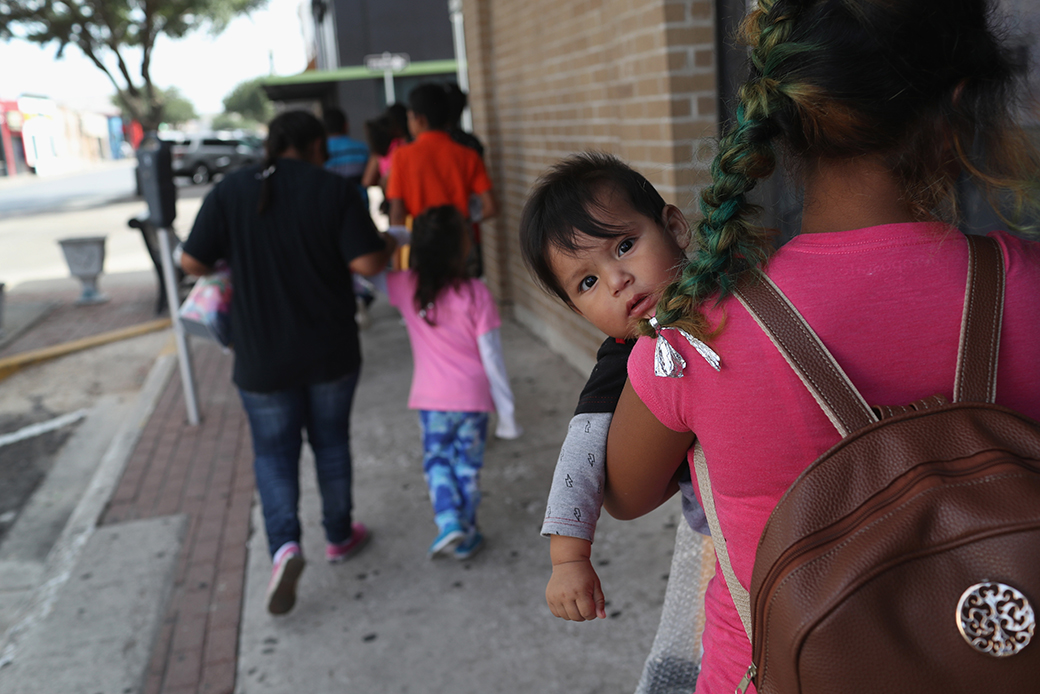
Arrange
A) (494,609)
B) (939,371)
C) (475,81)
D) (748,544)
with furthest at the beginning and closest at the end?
(475,81) → (494,609) → (748,544) → (939,371)

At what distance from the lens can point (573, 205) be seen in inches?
56.9

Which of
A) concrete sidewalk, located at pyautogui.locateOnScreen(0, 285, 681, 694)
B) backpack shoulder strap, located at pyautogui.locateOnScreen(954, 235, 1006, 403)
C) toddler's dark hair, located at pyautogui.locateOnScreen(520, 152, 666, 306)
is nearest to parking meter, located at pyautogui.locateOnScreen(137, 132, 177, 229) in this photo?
concrete sidewalk, located at pyautogui.locateOnScreen(0, 285, 681, 694)

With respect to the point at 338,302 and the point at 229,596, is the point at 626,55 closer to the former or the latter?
the point at 338,302

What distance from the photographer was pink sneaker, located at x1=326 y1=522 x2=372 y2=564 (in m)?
3.85

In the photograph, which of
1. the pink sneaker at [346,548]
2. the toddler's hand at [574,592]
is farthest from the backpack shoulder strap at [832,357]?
the pink sneaker at [346,548]

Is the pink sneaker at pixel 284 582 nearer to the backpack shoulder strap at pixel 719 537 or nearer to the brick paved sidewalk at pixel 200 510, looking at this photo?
the brick paved sidewalk at pixel 200 510

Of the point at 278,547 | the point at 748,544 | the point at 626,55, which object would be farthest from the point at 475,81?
the point at 748,544

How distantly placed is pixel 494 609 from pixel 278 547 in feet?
3.01

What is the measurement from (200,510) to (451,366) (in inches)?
73.4

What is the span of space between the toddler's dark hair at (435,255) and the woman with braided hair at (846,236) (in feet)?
8.34

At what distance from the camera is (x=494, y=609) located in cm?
339

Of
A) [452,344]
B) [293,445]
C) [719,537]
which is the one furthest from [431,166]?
[719,537]

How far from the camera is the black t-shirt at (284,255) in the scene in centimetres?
338

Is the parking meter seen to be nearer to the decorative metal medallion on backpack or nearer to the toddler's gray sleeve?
the toddler's gray sleeve
